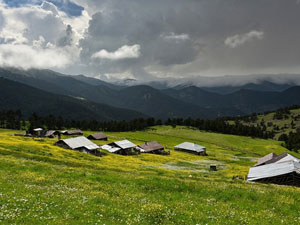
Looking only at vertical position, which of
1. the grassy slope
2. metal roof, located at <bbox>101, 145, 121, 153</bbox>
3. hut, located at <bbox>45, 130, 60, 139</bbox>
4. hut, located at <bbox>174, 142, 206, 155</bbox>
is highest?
the grassy slope

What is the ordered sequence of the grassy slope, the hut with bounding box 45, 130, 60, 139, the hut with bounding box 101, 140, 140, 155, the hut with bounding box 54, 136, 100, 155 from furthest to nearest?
the hut with bounding box 45, 130, 60, 139 < the hut with bounding box 101, 140, 140, 155 < the hut with bounding box 54, 136, 100, 155 < the grassy slope

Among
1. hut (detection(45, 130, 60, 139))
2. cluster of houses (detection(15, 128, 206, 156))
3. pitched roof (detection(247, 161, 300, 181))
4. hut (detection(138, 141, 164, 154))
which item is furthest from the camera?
hut (detection(45, 130, 60, 139))

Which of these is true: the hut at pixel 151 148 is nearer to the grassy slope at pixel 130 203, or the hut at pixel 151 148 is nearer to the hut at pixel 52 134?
the hut at pixel 52 134

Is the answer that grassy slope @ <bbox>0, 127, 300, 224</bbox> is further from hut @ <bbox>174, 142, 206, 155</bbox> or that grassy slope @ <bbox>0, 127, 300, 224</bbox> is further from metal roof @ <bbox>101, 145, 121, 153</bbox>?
hut @ <bbox>174, 142, 206, 155</bbox>

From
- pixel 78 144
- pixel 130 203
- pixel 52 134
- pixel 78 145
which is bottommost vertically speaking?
pixel 52 134

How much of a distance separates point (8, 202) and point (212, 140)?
6990 inches

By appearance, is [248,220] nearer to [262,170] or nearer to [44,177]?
[44,177]

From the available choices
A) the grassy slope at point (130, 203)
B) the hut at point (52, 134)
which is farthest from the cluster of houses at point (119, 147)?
the grassy slope at point (130, 203)

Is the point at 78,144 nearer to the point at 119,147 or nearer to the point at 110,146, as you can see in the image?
the point at 110,146

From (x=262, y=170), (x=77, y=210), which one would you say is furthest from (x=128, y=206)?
(x=262, y=170)

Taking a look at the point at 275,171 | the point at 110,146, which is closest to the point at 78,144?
the point at 110,146

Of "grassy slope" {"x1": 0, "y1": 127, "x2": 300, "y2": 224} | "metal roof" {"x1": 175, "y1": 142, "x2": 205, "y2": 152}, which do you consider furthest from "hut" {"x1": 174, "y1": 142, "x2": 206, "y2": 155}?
"grassy slope" {"x1": 0, "y1": 127, "x2": 300, "y2": 224}

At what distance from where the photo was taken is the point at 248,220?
521 inches

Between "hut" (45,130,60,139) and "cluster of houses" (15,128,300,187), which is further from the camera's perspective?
"hut" (45,130,60,139)
